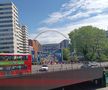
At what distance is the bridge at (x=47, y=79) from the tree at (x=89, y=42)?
75.2m

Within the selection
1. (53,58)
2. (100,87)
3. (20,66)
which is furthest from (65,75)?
(53,58)

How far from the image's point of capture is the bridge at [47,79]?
37634 millimetres

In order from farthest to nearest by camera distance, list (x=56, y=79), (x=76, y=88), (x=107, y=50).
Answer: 1. (x=107, y=50)
2. (x=76, y=88)
3. (x=56, y=79)

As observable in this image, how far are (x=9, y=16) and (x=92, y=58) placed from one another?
7178 centimetres

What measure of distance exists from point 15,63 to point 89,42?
94.8 metres

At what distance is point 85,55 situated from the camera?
144375 millimetres

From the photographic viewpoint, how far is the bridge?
37634mm

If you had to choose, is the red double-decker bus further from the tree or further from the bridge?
the tree

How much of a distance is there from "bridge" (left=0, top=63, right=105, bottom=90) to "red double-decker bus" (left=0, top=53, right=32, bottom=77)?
11.7 ft

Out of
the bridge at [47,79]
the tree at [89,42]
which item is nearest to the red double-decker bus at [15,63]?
the bridge at [47,79]

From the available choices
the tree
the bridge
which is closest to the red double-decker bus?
the bridge

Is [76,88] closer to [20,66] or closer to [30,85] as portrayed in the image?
[20,66]

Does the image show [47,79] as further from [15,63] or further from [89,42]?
[89,42]

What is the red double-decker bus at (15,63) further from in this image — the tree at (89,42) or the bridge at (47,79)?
the tree at (89,42)
